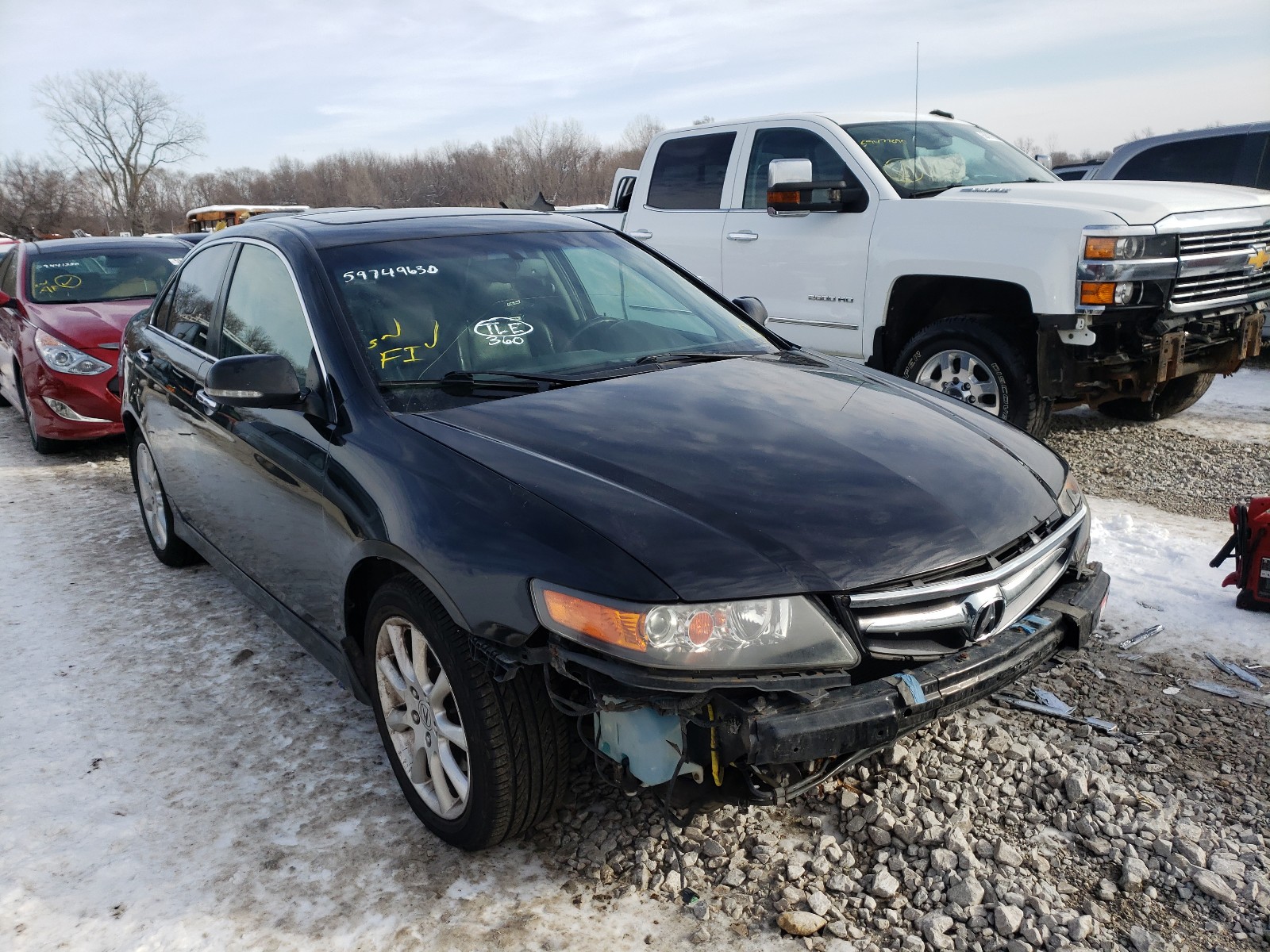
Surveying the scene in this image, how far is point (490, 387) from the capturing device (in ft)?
9.64

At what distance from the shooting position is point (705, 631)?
204cm

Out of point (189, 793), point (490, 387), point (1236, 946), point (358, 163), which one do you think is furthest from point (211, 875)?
point (358, 163)

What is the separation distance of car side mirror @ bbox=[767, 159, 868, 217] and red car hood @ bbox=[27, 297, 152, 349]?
4.78 m

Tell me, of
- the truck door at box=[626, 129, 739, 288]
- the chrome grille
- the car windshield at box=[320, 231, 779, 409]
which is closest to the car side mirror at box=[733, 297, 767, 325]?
the car windshield at box=[320, 231, 779, 409]

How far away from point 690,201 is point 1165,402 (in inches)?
145

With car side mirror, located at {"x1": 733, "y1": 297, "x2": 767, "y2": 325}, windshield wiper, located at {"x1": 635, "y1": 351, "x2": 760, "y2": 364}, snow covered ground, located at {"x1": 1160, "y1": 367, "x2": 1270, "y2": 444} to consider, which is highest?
car side mirror, located at {"x1": 733, "y1": 297, "x2": 767, "y2": 325}

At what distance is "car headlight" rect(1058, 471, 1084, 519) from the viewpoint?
2709 millimetres

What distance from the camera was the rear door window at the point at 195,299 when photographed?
3992 mm

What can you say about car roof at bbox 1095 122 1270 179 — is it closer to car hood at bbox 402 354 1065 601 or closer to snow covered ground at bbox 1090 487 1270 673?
snow covered ground at bbox 1090 487 1270 673

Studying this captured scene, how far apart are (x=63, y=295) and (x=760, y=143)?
5.68m

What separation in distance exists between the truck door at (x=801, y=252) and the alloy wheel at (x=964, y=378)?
485 millimetres

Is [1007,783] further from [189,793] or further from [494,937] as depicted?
[189,793]

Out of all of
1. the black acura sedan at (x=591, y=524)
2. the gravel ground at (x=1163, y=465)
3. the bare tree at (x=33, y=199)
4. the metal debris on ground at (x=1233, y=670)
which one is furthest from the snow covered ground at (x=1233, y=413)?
the bare tree at (x=33, y=199)

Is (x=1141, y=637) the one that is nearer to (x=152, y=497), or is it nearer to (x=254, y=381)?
(x=254, y=381)
